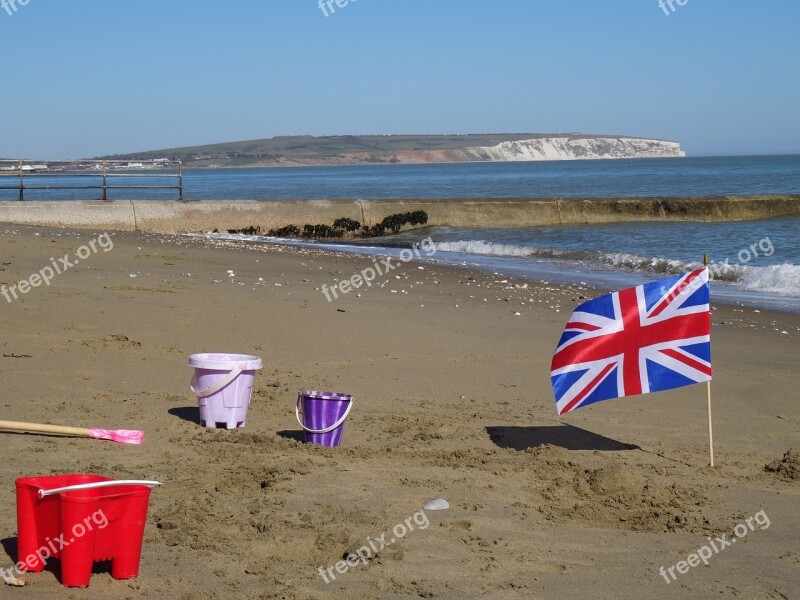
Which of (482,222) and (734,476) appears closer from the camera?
(734,476)

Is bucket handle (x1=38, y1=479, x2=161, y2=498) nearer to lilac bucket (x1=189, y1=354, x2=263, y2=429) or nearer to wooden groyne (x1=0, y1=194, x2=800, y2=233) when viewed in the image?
lilac bucket (x1=189, y1=354, x2=263, y2=429)

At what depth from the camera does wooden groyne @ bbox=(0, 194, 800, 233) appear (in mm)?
22266

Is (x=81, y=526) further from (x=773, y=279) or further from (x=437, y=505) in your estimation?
(x=773, y=279)

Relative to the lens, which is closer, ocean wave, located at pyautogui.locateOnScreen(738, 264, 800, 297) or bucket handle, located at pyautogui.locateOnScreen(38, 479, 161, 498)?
bucket handle, located at pyautogui.locateOnScreen(38, 479, 161, 498)

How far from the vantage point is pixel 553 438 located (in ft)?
21.1

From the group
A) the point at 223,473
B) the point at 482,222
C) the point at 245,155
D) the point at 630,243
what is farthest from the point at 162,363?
the point at 245,155

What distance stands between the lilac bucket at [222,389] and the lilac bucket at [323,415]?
45 cm

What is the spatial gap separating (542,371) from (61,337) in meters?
4.04

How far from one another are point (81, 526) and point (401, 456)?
2335 mm

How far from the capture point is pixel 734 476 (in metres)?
5.73

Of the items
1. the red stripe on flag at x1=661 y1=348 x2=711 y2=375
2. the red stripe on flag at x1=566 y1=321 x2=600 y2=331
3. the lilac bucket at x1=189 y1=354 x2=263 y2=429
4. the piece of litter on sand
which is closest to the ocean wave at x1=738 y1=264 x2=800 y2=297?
the red stripe on flag at x1=661 y1=348 x2=711 y2=375

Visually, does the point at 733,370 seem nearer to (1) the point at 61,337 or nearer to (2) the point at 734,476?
(2) the point at 734,476

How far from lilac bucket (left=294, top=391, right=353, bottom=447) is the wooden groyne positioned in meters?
17.5

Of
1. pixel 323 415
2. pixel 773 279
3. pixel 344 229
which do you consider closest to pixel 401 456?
pixel 323 415
